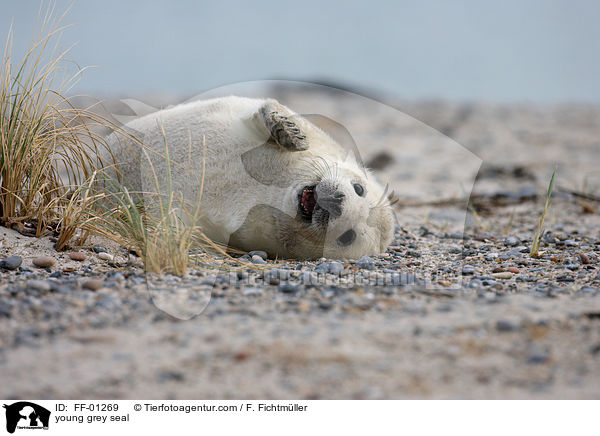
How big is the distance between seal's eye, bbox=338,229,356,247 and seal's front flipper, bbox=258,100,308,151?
596mm

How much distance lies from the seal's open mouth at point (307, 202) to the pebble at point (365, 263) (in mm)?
388

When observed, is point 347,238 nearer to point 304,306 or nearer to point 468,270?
point 468,270

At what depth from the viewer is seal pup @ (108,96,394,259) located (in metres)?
3.43

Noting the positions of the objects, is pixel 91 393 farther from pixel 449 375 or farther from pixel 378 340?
pixel 449 375

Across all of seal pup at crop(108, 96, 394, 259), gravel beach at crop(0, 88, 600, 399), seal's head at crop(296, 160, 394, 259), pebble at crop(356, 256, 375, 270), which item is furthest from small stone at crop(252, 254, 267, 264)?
pebble at crop(356, 256, 375, 270)

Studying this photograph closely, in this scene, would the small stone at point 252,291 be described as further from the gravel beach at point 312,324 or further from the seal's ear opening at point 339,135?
the seal's ear opening at point 339,135

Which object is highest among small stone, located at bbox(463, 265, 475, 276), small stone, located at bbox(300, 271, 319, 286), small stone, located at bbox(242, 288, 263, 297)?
small stone, located at bbox(463, 265, 475, 276)

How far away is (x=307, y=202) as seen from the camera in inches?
136

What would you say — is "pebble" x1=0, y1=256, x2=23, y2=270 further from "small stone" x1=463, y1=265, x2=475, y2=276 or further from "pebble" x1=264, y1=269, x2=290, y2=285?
"small stone" x1=463, y1=265, x2=475, y2=276

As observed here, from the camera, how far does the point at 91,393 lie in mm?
1792

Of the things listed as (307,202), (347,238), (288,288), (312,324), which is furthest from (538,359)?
(307,202)

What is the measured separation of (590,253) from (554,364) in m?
2.12

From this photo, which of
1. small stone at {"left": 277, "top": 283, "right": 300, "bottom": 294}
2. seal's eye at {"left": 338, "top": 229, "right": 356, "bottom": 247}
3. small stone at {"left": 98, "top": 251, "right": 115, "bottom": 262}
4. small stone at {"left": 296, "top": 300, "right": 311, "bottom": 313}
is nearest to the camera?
small stone at {"left": 296, "top": 300, "right": 311, "bottom": 313}

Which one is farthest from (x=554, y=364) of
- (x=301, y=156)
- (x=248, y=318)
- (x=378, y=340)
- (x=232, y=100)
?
(x=232, y=100)
